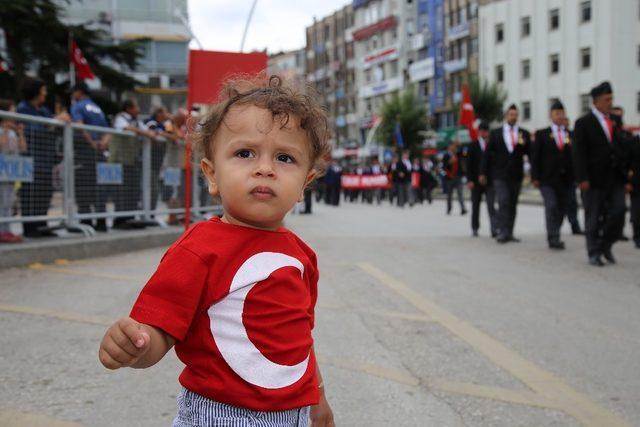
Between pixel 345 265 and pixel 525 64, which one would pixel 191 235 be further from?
pixel 525 64

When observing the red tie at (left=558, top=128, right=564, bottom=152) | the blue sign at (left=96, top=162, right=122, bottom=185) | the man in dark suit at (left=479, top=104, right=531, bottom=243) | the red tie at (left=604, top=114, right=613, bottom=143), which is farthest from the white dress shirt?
the blue sign at (left=96, top=162, right=122, bottom=185)

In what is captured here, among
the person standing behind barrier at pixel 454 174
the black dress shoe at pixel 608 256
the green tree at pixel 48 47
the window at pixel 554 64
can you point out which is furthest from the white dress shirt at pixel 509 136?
the window at pixel 554 64

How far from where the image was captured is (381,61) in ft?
246

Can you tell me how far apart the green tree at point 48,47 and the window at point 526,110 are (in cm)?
3200

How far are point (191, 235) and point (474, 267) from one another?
21.1 feet

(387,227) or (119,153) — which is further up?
(119,153)

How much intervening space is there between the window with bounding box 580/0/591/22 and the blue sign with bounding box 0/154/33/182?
47.1 m

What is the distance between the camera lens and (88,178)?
873cm

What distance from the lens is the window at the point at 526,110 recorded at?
53272 mm

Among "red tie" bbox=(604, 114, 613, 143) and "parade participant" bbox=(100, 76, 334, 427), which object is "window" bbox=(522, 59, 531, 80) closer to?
"red tie" bbox=(604, 114, 613, 143)

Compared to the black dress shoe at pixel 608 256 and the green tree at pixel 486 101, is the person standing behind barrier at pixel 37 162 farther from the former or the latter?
the green tree at pixel 486 101

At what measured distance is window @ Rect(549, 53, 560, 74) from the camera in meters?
50.8

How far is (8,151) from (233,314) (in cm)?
621

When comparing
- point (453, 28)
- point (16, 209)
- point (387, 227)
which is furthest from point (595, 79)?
point (16, 209)
